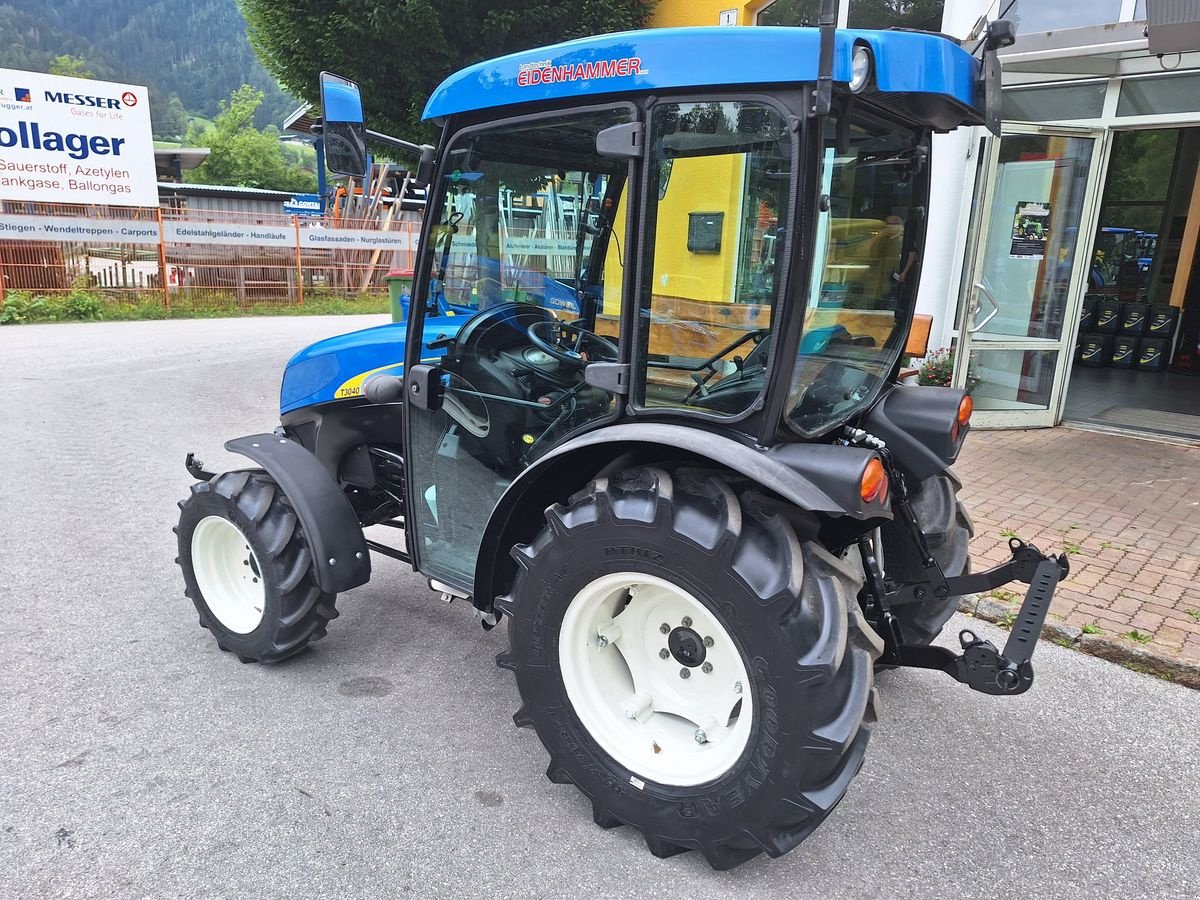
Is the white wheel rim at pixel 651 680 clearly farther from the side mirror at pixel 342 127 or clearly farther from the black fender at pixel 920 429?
the side mirror at pixel 342 127

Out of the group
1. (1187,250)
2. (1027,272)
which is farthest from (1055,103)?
(1187,250)

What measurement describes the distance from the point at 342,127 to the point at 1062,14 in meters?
7.23

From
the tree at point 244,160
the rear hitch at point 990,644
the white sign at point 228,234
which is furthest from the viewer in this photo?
the tree at point 244,160

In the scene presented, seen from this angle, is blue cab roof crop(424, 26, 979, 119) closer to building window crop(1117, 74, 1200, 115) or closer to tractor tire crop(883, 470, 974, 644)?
tractor tire crop(883, 470, 974, 644)

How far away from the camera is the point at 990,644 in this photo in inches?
100

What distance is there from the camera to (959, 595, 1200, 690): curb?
354 centimetres

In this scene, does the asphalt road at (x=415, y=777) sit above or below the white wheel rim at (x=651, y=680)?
below

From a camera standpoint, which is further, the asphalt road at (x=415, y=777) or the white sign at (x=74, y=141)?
the white sign at (x=74, y=141)

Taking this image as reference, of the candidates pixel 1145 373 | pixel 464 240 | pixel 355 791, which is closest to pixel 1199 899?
pixel 355 791

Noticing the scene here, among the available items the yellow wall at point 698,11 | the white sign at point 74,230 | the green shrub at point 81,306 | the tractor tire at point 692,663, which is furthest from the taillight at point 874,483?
the white sign at point 74,230

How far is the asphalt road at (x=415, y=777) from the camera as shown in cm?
235

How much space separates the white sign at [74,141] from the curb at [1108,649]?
17517 millimetres

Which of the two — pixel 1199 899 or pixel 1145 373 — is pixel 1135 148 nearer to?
pixel 1145 373

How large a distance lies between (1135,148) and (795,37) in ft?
45.7
